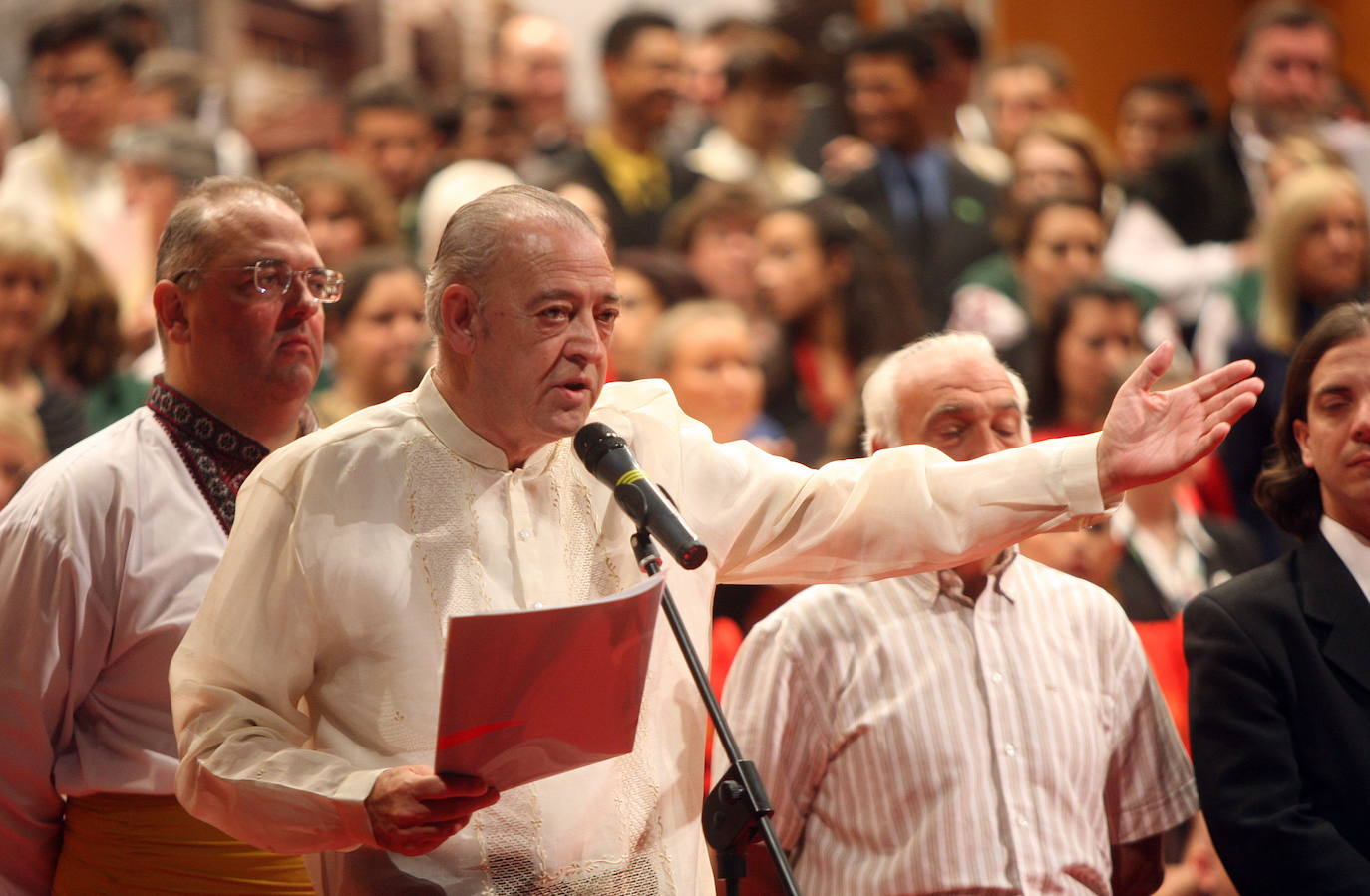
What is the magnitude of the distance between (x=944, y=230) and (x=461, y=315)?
442 cm

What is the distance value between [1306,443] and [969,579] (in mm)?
628

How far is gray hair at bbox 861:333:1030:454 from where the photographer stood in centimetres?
312

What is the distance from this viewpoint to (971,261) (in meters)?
6.58

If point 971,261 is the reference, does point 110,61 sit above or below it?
above

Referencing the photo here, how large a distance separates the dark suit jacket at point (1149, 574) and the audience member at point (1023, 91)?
130 inches

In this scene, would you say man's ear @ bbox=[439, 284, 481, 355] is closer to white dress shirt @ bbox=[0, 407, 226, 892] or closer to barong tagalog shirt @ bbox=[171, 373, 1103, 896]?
barong tagalog shirt @ bbox=[171, 373, 1103, 896]

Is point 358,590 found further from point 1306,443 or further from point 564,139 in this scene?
point 564,139

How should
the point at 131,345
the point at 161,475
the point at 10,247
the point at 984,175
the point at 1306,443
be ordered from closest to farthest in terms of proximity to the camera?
1. the point at 161,475
2. the point at 1306,443
3. the point at 10,247
4. the point at 131,345
5. the point at 984,175

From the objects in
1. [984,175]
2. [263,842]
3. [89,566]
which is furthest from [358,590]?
[984,175]

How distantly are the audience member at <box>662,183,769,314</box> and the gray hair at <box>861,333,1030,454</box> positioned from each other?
2883mm

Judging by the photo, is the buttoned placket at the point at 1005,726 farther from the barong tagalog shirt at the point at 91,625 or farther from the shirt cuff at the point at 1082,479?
the barong tagalog shirt at the point at 91,625

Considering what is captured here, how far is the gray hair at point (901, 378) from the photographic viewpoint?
312 centimetres

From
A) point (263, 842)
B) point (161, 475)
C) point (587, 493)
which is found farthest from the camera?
point (161, 475)

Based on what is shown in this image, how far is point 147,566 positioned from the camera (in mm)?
2783
